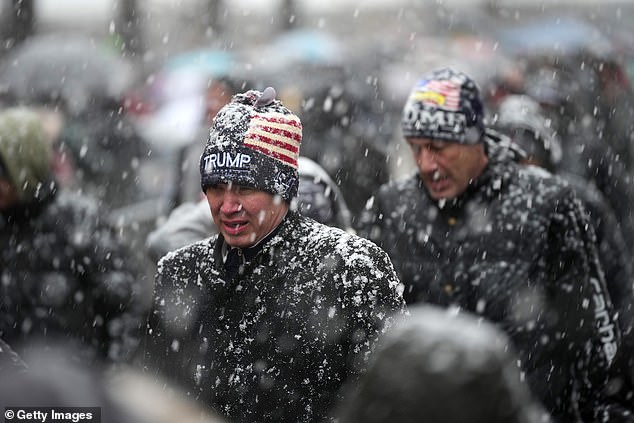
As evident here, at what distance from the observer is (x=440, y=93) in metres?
4.98

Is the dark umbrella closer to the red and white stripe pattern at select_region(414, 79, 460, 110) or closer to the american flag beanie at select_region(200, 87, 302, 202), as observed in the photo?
the red and white stripe pattern at select_region(414, 79, 460, 110)

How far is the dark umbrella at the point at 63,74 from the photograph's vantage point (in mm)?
10203

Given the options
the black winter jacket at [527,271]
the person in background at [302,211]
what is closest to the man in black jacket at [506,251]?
the black winter jacket at [527,271]

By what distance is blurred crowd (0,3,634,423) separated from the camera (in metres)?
1.62

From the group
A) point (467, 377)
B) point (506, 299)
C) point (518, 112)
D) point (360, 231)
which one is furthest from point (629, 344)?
point (467, 377)

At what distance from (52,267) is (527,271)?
6.66 ft

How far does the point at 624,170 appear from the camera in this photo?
23.6 feet

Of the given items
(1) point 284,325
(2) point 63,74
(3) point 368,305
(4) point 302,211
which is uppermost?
(3) point 368,305

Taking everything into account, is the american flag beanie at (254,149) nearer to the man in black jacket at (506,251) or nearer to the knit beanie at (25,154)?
the man in black jacket at (506,251)

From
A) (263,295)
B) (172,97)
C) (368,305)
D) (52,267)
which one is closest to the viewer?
(368,305)

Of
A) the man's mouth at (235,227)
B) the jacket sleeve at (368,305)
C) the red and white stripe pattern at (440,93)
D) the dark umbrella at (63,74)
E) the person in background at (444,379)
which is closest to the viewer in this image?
the person in background at (444,379)

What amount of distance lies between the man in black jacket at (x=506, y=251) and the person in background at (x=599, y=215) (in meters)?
0.38

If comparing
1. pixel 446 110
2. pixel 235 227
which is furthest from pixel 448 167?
pixel 235 227

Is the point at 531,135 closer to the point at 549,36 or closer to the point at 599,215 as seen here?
the point at 599,215
